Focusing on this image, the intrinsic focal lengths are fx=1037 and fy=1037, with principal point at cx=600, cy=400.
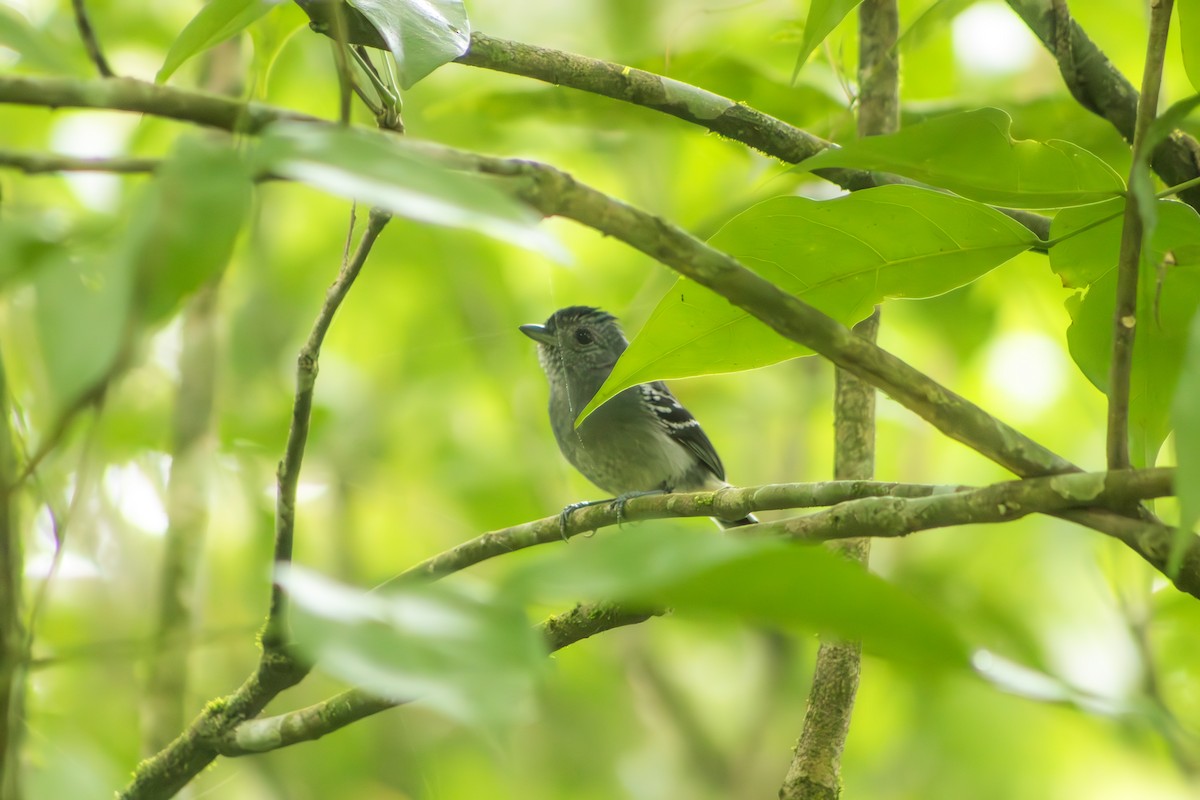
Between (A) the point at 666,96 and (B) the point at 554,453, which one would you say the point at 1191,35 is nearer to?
(A) the point at 666,96

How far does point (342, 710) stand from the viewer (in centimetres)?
197

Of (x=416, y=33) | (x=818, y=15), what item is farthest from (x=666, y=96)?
(x=416, y=33)

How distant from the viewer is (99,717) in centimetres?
441

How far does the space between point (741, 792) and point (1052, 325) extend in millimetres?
2386

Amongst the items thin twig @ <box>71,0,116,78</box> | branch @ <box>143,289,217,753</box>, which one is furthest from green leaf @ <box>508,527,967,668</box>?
branch @ <box>143,289,217,753</box>

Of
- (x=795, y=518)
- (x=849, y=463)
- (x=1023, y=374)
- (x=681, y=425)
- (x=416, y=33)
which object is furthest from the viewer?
(x=681, y=425)

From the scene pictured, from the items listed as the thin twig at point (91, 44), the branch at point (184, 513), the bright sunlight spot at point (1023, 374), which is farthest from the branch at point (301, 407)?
the bright sunlight spot at point (1023, 374)

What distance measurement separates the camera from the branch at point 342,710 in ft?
6.29

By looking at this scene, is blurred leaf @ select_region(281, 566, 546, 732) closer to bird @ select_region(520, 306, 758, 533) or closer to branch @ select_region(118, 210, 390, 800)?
branch @ select_region(118, 210, 390, 800)

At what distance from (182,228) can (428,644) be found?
0.35 m

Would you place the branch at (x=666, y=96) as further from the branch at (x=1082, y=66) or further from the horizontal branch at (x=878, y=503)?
the horizontal branch at (x=878, y=503)

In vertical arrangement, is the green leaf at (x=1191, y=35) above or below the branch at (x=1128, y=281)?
above

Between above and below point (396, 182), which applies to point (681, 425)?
above

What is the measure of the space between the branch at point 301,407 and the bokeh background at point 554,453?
1265 mm
